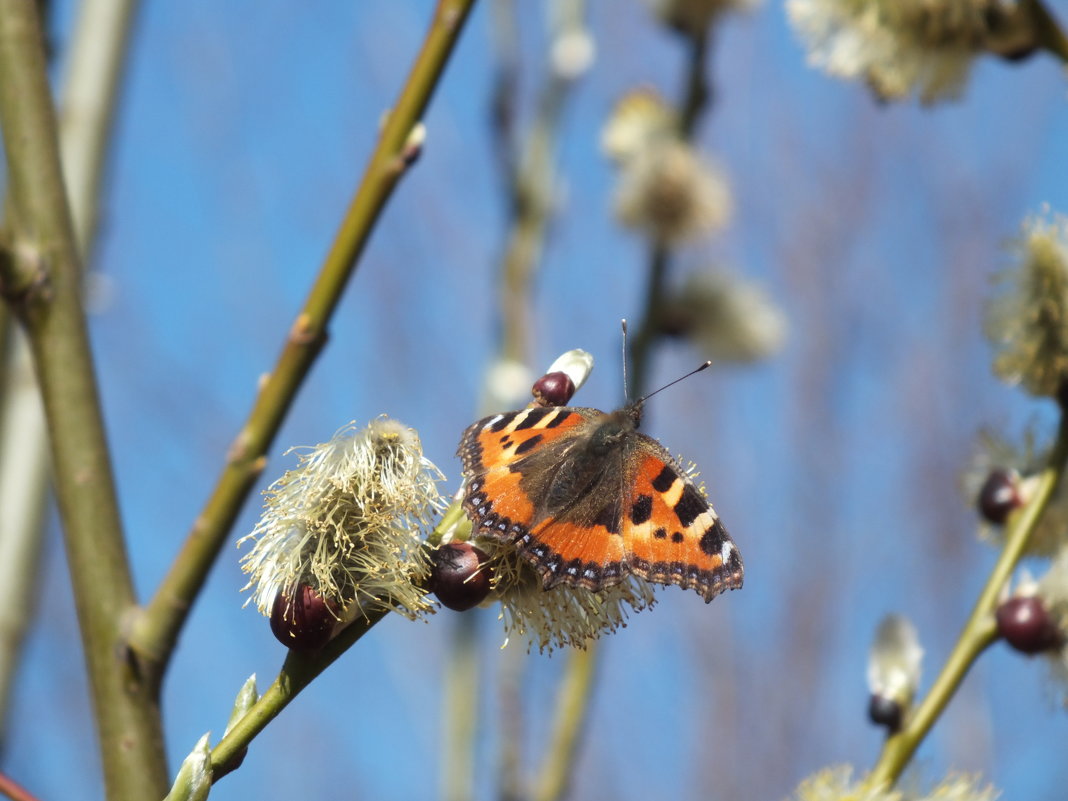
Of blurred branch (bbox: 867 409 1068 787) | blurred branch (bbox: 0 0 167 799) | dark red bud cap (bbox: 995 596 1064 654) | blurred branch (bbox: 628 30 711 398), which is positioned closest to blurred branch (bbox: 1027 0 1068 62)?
blurred branch (bbox: 867 409 1068 787)

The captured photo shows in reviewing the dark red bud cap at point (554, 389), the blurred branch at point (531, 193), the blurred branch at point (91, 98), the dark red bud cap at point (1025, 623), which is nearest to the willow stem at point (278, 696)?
the dark red bud cap at point (554, 389)

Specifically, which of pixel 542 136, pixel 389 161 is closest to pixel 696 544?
pixel 389 161

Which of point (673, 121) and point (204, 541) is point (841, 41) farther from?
point (204, 541)

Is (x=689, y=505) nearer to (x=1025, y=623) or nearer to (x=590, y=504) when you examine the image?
(x=590, y=504)

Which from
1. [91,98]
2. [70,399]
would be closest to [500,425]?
[70,399]

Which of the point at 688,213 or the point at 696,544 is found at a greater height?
the point at 688,213

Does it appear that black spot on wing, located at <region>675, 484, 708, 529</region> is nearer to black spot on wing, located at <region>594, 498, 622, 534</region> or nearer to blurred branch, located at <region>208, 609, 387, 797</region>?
black spot on wing, located at <region>594, 498, 622, 534</region>
